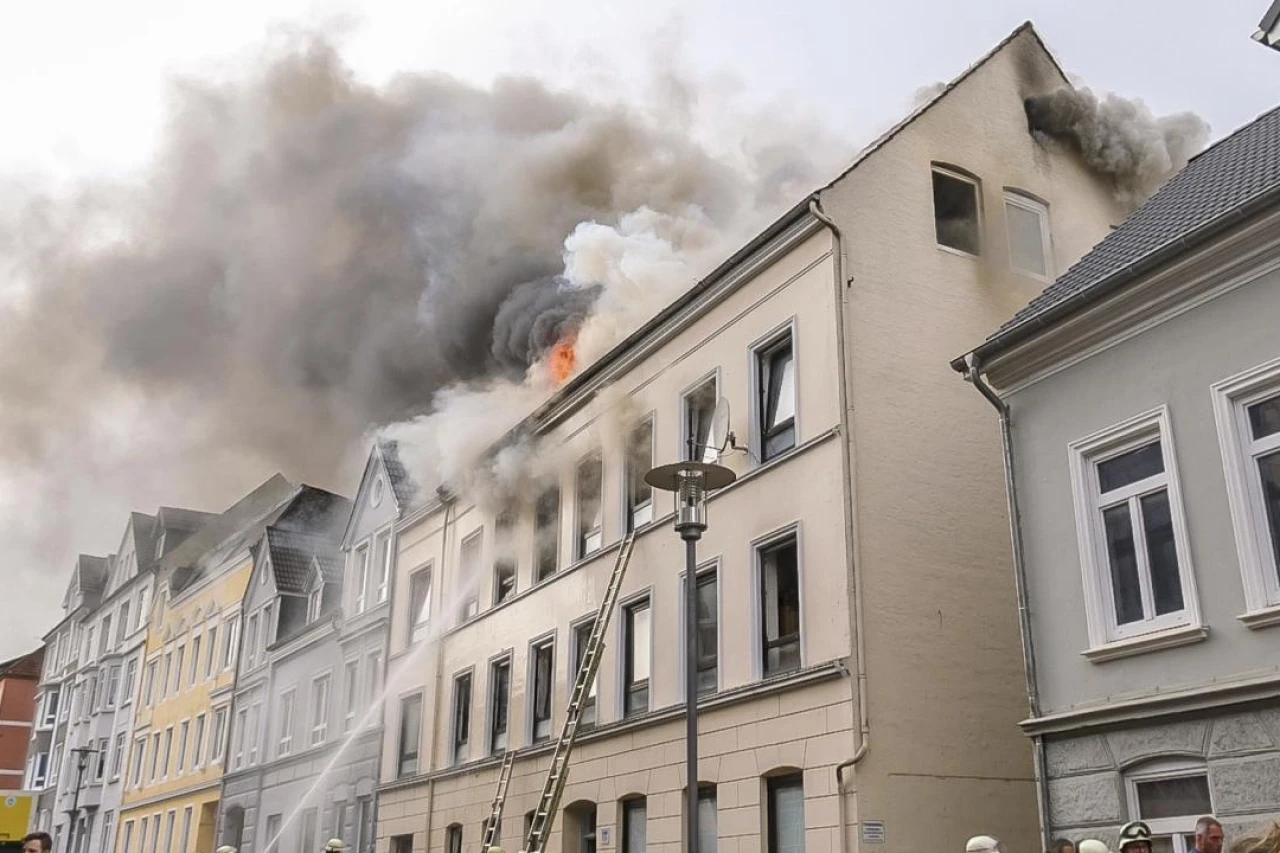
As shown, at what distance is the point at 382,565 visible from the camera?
2814 cm

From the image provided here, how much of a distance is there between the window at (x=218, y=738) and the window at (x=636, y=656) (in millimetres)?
20925

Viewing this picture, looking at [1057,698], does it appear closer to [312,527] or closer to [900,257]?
[900,257]

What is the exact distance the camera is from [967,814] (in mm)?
13414

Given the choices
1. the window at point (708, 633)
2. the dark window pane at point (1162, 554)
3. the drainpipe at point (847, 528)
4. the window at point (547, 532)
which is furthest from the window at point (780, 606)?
the window at point (547, 532)

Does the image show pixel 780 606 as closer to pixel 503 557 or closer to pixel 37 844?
pixel 503 557

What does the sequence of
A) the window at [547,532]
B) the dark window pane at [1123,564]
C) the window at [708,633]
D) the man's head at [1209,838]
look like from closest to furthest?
the man's head at [1209,838] → the dark window pane at [1123,564] → the window at [708,633] → the window at [547,532]

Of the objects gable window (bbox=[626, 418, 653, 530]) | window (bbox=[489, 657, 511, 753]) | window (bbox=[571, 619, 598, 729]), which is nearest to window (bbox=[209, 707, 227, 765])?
window (bbox=[489, 657, 511, 753])

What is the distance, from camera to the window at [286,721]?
30.6 meters

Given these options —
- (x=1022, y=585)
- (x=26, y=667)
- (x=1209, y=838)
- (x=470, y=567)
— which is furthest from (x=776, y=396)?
(x=26, y=667)

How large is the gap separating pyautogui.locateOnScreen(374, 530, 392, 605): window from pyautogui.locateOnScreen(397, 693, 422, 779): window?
112 inches

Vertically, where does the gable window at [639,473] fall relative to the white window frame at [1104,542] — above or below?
above

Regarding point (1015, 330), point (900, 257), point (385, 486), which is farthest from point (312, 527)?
point (1015, 330)

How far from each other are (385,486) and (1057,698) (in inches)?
777

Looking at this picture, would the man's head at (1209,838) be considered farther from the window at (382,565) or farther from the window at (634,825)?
the window at (382,565)
